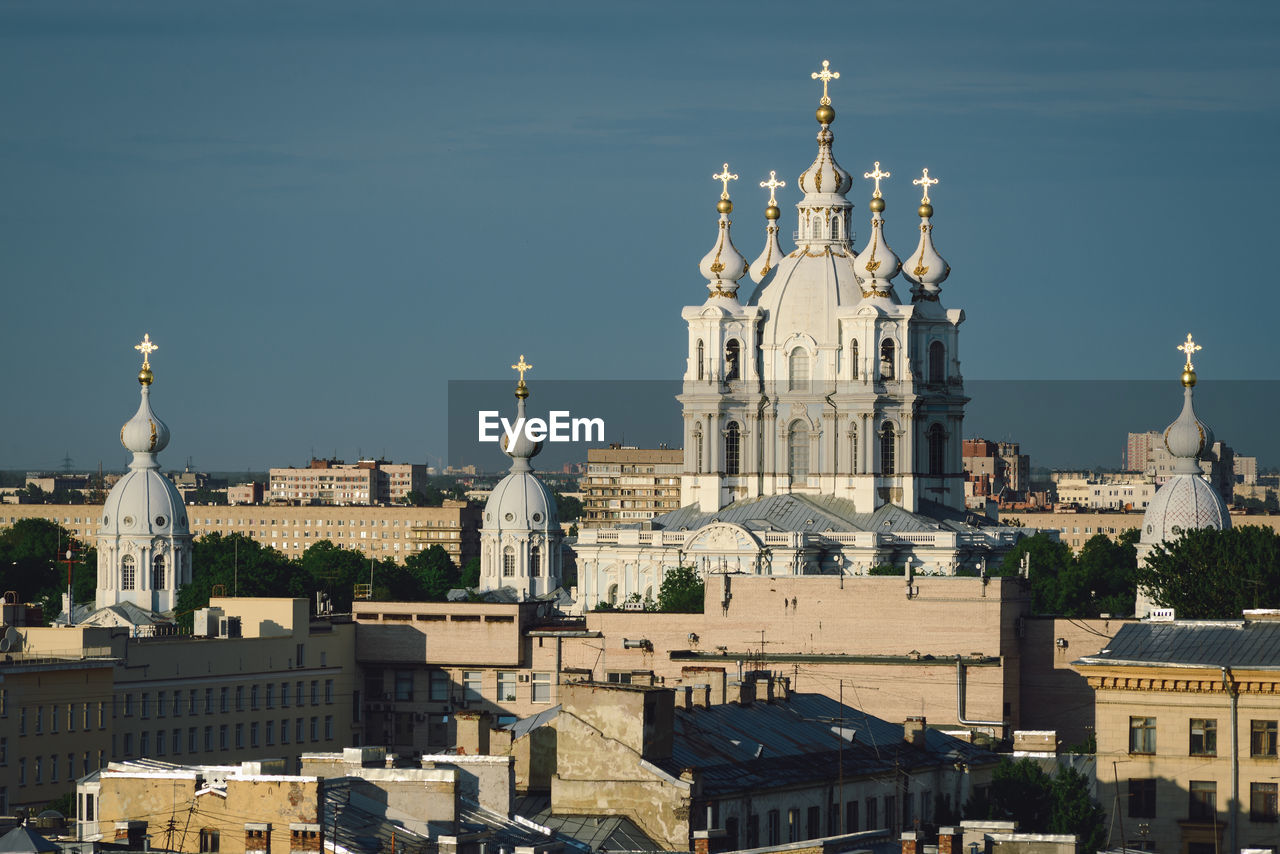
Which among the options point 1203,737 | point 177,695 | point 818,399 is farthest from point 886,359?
point 1203,737

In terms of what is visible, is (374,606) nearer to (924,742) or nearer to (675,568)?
(675,568)

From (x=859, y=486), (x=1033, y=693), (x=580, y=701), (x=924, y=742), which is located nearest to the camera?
(x=580, y=701)

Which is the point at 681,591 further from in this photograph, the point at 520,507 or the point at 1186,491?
the point at 520,507

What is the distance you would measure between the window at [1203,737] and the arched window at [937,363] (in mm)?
74666

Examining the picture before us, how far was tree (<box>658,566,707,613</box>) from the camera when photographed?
398 ft

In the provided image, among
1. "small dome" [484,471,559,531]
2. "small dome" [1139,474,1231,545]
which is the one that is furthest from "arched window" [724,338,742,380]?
"small dome" [1139,474,1231,545]

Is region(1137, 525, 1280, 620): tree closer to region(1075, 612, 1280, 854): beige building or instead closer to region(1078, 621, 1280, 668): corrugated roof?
region(1078, 621, 1280, 668): corrugated roof

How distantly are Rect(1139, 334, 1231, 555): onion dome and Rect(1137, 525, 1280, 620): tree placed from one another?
21752mm

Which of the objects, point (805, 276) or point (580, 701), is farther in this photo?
point (805, 276)

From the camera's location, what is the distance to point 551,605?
4953 inches

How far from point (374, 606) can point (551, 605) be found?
46.6 ft

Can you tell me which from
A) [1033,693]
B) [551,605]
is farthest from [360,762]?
[551,605]

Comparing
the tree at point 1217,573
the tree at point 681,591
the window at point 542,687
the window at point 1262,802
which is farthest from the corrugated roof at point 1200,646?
the tree at point 681,591

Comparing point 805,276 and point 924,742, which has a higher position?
point 805,276
